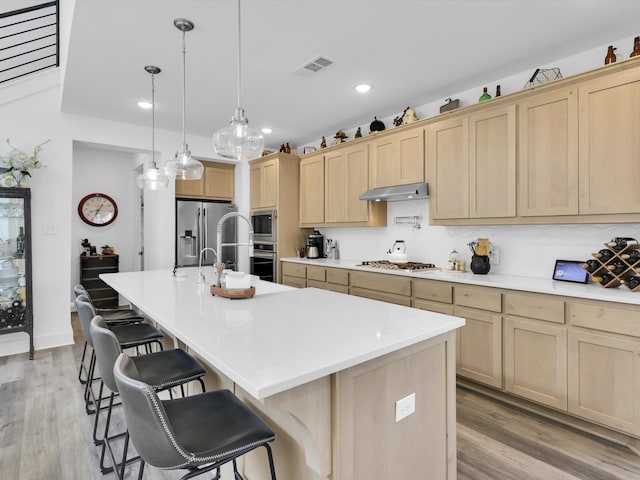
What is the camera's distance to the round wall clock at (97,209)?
606 centimetres

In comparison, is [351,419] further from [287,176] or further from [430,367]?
[287,176]

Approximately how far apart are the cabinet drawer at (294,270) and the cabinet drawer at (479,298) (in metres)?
2.22

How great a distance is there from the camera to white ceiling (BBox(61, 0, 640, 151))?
7.50 feet

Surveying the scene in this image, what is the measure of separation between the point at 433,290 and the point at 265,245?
2.99m

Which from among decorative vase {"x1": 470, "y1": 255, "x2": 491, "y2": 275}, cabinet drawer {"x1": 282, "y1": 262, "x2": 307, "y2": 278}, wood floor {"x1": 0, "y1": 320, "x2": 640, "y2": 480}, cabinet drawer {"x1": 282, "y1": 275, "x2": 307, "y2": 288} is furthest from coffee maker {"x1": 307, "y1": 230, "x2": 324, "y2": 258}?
wood floor {"x1": 0, "y1": 320, "x2": 640, "y2": 480}

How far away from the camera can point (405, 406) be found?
143cm

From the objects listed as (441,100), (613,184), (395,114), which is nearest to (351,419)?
(613,184)

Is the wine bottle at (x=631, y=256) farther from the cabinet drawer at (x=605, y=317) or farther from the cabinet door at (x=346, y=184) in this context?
the cabinet door at (x=346, y=184)

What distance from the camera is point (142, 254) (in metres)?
6.08

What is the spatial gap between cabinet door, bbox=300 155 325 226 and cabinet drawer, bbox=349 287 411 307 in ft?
4.37

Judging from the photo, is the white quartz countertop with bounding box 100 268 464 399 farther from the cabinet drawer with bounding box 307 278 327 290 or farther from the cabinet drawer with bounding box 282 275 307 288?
the cabinet drawer with bounding box 282 275 307 288

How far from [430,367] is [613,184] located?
1.98m

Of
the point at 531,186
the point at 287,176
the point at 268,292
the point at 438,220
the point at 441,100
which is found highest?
the point at 441,100

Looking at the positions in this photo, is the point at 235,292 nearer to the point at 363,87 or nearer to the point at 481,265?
the point at 481,265
